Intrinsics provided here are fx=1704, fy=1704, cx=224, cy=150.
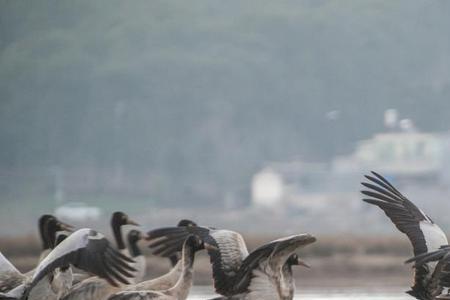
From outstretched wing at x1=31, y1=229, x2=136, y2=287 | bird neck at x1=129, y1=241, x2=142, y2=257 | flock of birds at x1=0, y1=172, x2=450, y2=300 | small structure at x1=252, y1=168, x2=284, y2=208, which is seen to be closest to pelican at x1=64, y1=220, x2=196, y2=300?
flock of birds at x1=0, y1=172, x2=450, y2=300

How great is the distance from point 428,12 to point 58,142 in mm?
7962

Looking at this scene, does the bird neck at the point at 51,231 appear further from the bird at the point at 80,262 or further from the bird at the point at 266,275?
the bird at the point at 266,275

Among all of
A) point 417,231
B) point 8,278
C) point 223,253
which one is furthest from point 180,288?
point 417,231

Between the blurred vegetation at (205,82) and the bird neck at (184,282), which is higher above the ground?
the blurred vegetation at (205,82)

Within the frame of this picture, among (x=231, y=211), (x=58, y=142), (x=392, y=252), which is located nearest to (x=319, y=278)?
(x=392, y=252)

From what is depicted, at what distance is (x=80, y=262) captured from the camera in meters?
9.37

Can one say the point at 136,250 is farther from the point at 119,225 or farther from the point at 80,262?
the point at 80,262

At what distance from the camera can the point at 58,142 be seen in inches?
1363

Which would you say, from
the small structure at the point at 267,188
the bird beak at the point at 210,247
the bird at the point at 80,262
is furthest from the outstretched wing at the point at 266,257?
the small structure at the point at 267,188

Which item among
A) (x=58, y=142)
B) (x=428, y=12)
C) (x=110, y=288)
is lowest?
(x=110, y=288)

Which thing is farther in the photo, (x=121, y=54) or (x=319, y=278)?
(x=121, y=54)

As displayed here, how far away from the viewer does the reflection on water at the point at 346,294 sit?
679 inches

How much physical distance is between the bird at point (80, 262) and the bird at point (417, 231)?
1.80 m

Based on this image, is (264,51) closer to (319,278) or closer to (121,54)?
Result: (121,54)
